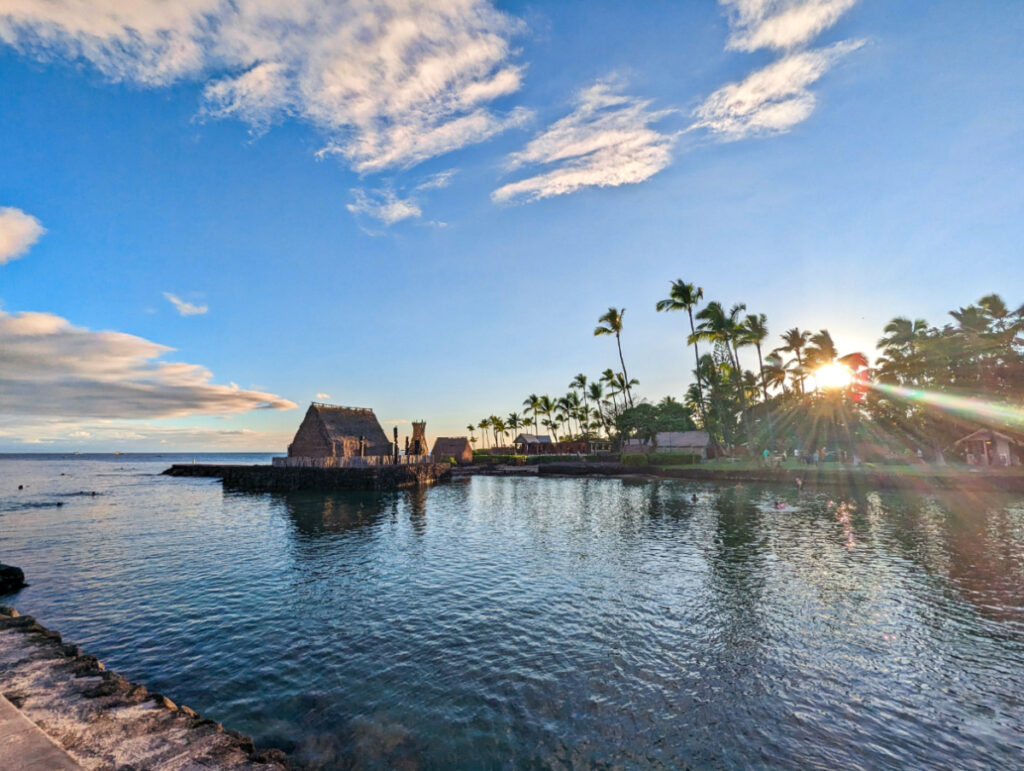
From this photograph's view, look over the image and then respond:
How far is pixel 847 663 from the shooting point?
8.84m

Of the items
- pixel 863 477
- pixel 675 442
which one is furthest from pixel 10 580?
pixel 675 442

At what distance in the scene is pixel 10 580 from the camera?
46.5 feet

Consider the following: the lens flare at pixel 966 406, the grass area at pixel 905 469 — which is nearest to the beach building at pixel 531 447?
the grass area at pixel 905 469

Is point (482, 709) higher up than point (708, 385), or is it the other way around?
point (708, 385)

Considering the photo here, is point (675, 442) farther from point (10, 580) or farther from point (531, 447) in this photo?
point (10, 580)

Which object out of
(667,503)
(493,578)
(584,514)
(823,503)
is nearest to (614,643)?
(493,578)

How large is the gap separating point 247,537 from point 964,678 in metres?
26.2

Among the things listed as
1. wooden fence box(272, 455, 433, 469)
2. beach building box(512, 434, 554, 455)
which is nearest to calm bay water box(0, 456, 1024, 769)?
wooden fence box(272, 455, 433, 469)

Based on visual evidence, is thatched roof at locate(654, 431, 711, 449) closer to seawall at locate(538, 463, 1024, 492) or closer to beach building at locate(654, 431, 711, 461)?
beach building at locate(654, 431, 711, 461)

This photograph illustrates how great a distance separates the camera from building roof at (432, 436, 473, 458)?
7638 cm

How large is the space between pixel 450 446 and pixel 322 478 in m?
31.8

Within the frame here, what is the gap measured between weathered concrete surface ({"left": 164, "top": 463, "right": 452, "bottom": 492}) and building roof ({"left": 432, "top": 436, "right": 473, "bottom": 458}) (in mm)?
24048

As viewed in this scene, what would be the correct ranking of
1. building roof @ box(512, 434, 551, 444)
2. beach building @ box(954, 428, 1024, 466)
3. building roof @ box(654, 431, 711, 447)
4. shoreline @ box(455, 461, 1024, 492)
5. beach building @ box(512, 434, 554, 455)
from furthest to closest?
building roof @ box(512, 434, 551, 444) < beach building @ box(512, 434, 554, 455) < building roof @ box(654, 431, 711, 447) < beach building @ box(954, 428, 1024, 466) < shoreline @ box(455, 461, 1024, 492)

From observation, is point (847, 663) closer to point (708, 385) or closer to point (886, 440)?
point (886, 440)
